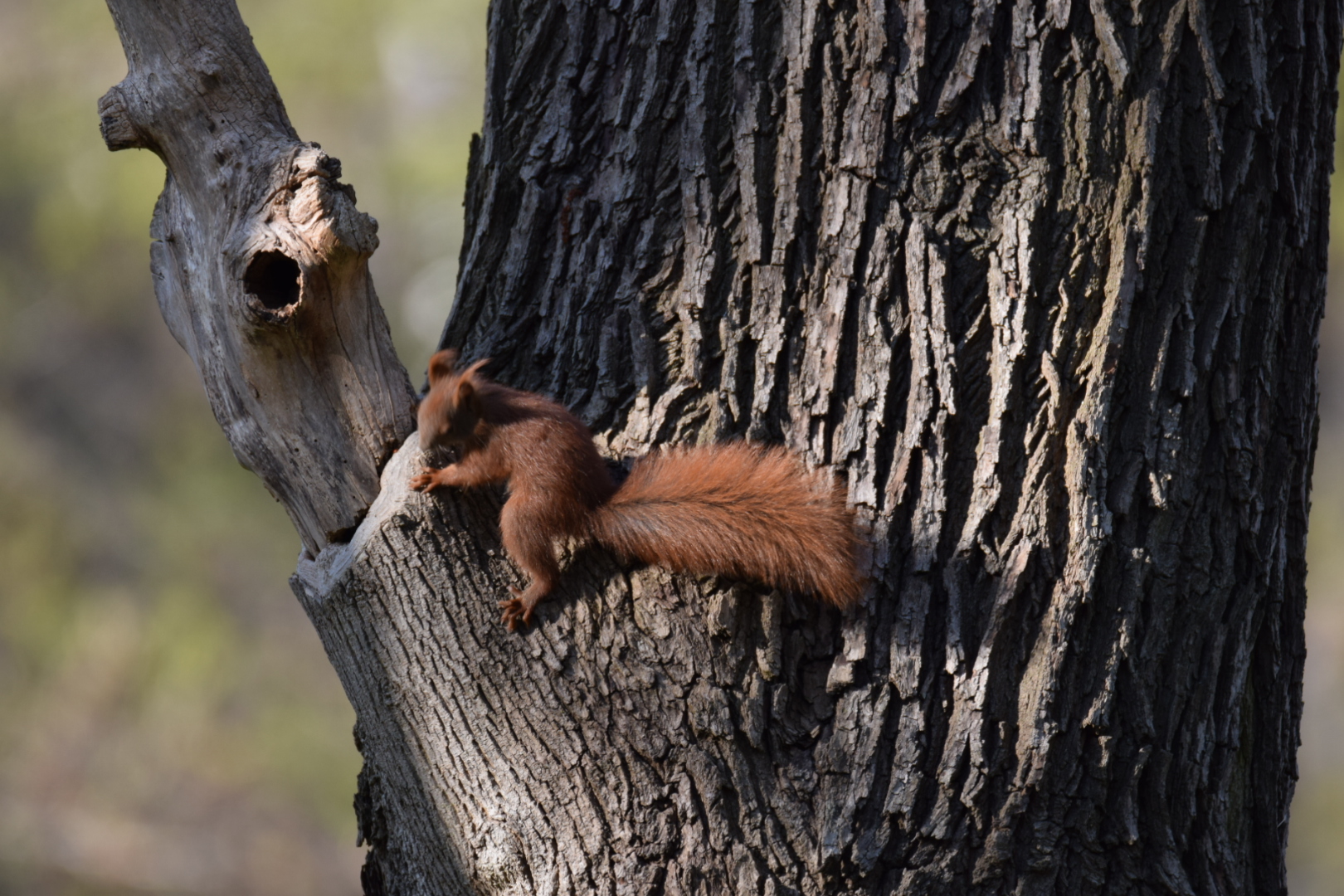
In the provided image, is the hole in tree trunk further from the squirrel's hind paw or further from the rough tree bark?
the squirrel's hind paw

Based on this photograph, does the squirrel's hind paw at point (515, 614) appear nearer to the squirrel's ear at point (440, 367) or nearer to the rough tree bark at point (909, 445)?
the rough tree bark at point (909, 445)

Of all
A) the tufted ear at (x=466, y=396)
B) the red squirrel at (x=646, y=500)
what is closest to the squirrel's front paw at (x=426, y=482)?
the red squirrel at (x=646, y=500)

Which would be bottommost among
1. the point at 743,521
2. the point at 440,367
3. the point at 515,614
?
the point at 515,614

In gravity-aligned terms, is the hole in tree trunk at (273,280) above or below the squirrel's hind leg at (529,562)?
above

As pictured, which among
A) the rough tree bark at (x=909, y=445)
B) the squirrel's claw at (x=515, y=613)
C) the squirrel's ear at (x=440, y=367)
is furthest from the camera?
the squirrel's ear at (x=440, y=367)

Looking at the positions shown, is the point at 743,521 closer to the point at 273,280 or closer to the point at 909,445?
the point at 909,445

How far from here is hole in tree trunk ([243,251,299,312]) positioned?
1781 mm

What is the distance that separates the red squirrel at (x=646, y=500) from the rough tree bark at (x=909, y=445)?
0.17ft

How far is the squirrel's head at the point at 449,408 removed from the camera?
1814 millimetres

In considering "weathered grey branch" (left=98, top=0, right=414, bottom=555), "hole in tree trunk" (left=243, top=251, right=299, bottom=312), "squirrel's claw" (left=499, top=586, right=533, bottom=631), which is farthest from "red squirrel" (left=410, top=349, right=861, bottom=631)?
"hole in tree trunk" (left=243, top=251, right=299, bottom=312)

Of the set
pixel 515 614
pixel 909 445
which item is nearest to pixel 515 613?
pixel 515 614

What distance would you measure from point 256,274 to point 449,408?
400mm

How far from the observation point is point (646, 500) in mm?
1755

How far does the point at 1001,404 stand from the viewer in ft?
5.45
